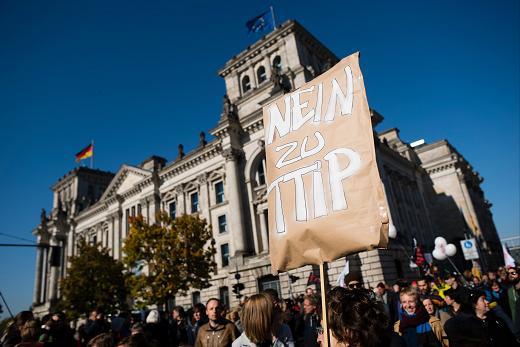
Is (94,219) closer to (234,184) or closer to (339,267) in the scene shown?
(234,184)

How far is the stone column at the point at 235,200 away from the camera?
27.5m

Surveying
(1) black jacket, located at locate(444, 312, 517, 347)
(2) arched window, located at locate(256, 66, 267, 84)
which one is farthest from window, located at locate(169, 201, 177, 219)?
(1) black jacket, located at locate(444, 312, 517, 347)

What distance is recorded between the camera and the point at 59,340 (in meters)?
7.04

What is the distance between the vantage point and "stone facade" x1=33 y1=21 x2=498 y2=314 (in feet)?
87.8

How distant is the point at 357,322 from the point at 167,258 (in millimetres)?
24590

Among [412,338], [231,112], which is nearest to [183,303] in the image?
[231,112]

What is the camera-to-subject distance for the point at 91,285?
33.7m

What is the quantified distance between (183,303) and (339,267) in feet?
55.6

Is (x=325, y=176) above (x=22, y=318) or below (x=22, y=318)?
above

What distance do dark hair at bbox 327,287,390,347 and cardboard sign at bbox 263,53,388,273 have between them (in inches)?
18.3

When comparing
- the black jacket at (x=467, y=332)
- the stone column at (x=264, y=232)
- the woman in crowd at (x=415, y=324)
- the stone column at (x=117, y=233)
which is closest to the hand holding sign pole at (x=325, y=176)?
the black jacket at (x=467, y=332)

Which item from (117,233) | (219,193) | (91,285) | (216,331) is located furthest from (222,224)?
(216,331)

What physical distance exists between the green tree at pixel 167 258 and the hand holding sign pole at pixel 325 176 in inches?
885

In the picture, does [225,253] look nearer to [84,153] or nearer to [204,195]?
[204,195]
